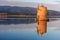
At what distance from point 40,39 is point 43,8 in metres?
15.3

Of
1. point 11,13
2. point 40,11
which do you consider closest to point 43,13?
point 40,11

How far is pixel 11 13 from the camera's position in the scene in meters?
79.8

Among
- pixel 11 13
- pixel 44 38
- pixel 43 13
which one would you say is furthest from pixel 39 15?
pixel 11 13

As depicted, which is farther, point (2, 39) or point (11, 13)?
point (11, 13)

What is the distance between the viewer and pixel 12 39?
463 inches

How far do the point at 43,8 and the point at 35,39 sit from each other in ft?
49.8

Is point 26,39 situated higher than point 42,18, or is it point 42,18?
point 26,39

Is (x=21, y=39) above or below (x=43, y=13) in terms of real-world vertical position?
above

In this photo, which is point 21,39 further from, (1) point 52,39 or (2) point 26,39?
(1) point 52,39

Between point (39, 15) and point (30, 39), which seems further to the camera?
point (39, 15)

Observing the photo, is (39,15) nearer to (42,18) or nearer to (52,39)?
(42,18)

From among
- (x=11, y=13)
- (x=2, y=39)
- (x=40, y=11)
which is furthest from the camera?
(x=11, y=13)

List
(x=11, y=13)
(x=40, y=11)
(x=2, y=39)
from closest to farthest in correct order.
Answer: (x=2, y=39), (x=40, y=11), (x=11, y=13)

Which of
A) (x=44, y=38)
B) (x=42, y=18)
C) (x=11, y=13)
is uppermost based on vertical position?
(x=44, y=38)
